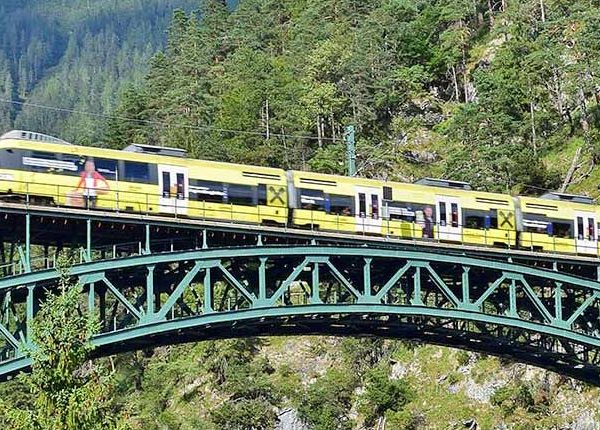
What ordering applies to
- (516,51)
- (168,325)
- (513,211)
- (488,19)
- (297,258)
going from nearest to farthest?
(168,325)
(297,258)
(513,211)
(516,51)
(488,19)

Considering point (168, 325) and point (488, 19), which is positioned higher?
point (488, 19)

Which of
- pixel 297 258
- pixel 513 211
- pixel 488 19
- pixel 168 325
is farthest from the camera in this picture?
pixel 488 19

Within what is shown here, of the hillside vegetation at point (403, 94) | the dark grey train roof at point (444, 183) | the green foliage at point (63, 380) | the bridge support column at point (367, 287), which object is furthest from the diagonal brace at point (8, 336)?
the hillside vegetation at point (403, 94)

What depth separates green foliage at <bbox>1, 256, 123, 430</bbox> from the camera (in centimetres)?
3022

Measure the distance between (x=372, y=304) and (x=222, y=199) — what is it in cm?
690

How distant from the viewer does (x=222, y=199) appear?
46.7 metres

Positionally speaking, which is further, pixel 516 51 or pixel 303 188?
pixel 516 51

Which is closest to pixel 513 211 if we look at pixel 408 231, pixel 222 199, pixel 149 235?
pixel 408 231

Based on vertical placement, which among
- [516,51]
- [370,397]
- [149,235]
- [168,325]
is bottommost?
[370,397]

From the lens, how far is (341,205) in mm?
49469

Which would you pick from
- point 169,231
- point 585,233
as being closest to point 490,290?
point 585,233

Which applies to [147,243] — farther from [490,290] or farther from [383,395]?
[383,395]

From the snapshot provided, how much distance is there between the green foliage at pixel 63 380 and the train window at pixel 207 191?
13651 millimetres

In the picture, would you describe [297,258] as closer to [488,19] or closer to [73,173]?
[73,173]
